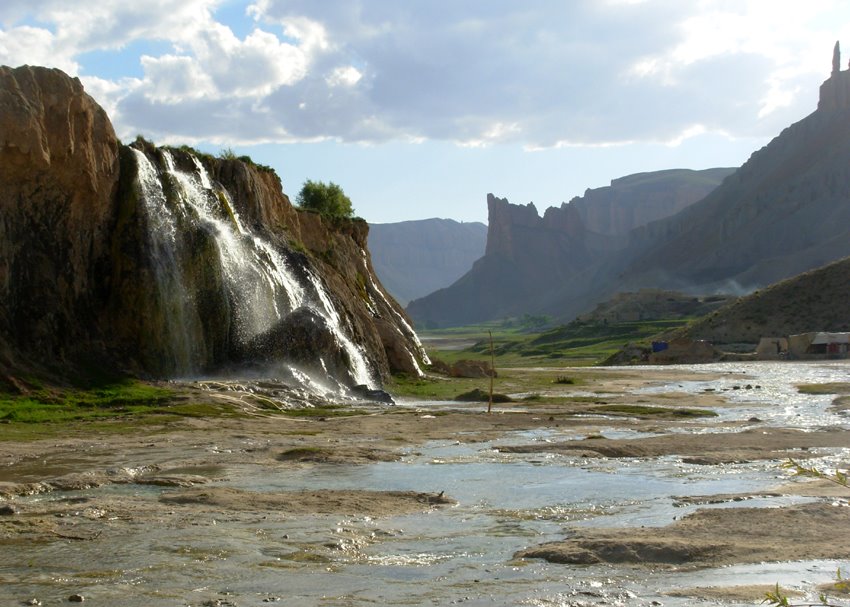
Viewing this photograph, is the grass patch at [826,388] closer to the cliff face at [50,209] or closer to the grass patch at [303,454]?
the cliff face at [50,209]

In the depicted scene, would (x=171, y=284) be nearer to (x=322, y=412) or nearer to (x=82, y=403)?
(x=82, y=403)

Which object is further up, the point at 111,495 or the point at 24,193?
the point at 24,193

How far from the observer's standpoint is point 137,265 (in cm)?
3606

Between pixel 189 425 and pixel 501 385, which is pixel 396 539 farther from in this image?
pixel 501 385

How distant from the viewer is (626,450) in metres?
21.9

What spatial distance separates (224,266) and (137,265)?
413 centimetres

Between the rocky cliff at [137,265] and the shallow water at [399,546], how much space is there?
53.1ft

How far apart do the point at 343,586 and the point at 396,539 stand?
2560mm

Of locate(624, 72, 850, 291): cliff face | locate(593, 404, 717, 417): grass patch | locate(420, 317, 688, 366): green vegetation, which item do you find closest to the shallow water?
locate(593, 404, 717, 417): grass patch

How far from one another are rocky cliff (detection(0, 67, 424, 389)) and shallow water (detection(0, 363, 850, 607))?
16.2 m

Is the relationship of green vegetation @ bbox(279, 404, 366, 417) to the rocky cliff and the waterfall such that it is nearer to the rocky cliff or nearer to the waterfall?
the rocky cliff

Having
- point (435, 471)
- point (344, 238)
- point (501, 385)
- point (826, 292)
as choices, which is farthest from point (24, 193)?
point (826, 292)

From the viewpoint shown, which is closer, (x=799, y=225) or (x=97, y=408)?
(x=97, y=408)

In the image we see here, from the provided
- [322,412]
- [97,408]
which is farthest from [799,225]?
[97,408]
